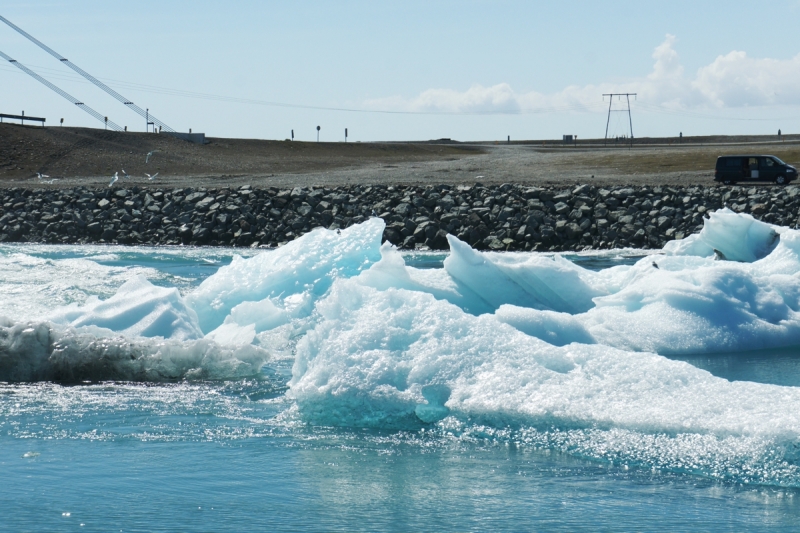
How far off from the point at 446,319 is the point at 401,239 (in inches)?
634

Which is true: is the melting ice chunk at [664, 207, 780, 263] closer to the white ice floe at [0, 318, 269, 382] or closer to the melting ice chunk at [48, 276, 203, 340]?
the melting ice chunk at [48, 276, 203, 340]

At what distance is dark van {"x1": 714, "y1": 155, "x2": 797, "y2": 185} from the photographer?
29.3 meters

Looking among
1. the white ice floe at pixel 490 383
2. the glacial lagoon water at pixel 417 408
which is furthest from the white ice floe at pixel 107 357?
the white ice floe at pixel 490 383

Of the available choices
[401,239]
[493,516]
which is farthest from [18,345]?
[401,239]

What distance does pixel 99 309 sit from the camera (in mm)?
9391

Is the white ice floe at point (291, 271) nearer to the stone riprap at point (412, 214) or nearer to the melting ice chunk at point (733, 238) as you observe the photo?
the melting ice chunk at point (733, 238)

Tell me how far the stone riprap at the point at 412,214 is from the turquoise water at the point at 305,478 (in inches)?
643

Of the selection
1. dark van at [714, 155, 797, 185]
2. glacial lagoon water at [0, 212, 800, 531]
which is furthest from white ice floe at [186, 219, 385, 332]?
dark van at [714, 155, 797, 185]

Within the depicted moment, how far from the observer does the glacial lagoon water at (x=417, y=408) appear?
5.00 meters

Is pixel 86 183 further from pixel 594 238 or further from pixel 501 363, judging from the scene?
pixel 501 363

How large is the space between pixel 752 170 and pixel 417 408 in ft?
84.1

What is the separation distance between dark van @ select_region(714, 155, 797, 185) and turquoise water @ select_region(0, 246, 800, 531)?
2513cm

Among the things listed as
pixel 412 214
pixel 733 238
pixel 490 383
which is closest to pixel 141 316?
pixel 490 383

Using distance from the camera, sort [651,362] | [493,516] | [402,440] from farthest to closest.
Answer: [651,362] → [402,440] → [493,516]
